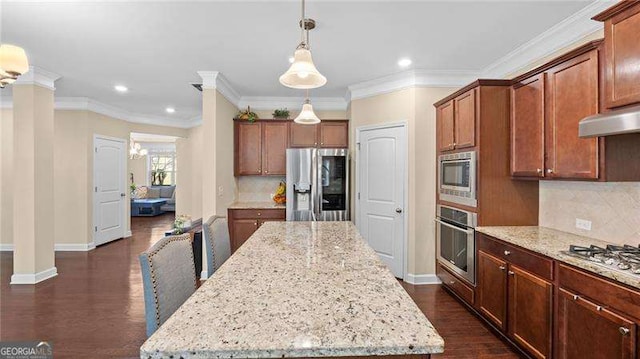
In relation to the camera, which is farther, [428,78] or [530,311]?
[428,78]

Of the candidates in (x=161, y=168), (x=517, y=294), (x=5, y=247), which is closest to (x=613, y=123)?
(x=517, y=294)

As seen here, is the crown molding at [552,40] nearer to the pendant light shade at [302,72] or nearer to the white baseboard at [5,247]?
the pendant light shade at [302,72]

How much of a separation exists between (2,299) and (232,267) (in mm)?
3566

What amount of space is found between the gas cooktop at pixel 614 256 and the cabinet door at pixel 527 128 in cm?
72

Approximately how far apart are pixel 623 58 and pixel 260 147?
4113 mm

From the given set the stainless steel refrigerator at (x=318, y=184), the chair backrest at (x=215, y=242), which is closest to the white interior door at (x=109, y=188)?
the stainless steel refrigerator at (x=318, y=184)

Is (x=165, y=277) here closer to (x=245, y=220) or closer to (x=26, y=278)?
(x=245, y=220)

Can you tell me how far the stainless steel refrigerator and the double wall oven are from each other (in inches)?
53.9

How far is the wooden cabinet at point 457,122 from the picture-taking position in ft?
9.43

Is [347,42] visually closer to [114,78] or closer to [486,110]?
[486,110]

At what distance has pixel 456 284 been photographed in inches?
124

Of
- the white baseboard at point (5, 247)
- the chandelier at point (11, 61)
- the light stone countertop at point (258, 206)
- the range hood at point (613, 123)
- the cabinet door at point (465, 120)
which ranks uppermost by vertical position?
the chandelier at point (11, 61)

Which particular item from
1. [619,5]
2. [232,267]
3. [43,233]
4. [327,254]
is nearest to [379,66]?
[619,5]

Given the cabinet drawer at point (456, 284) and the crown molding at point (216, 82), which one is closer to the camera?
the cabinet drawer at point (456, 284)
